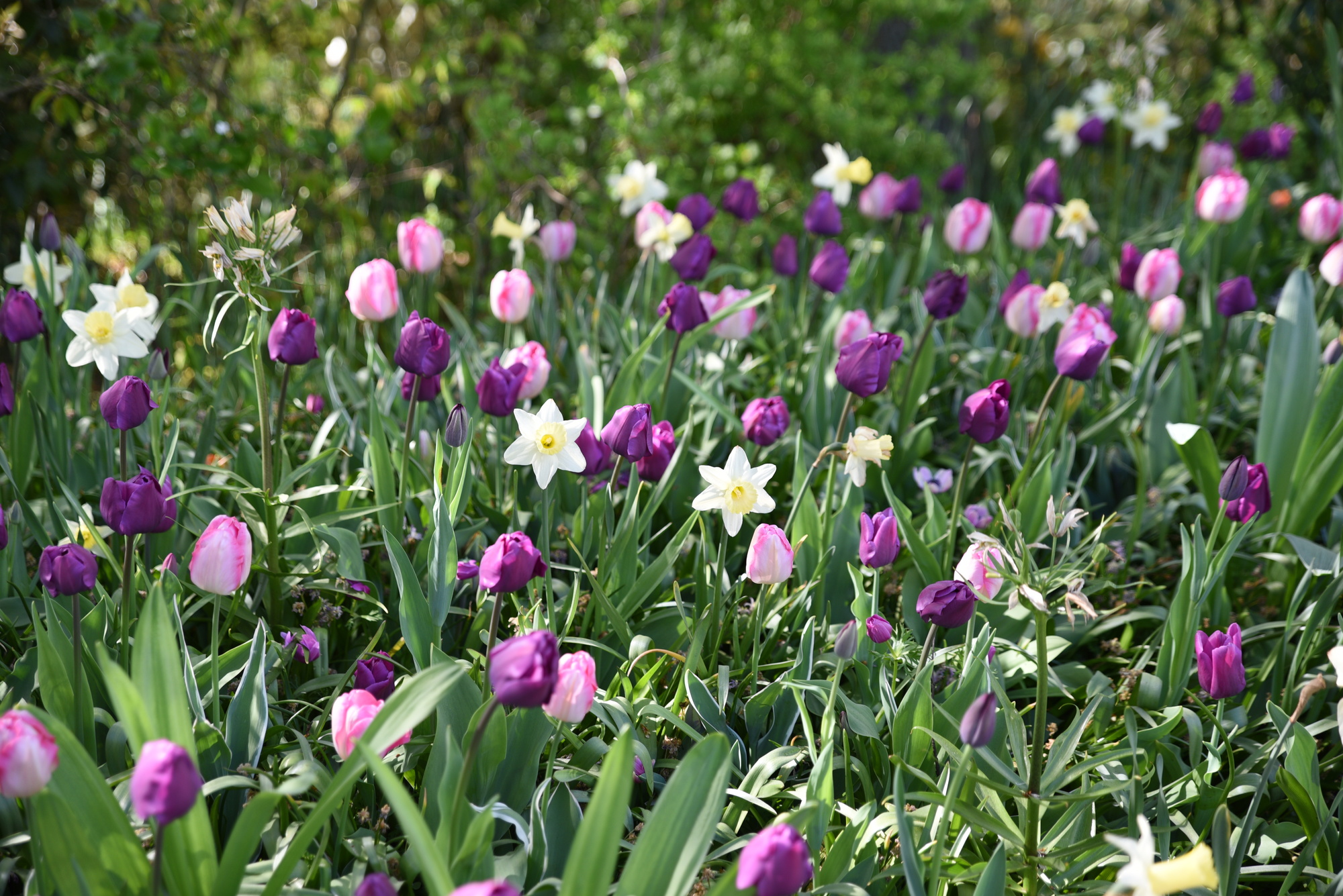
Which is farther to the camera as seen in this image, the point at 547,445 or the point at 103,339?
the point at 103,339

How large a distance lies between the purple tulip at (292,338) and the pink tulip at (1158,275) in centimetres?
189

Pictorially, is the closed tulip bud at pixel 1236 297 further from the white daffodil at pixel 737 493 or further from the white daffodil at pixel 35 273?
the white daffodil at pixel 35 273

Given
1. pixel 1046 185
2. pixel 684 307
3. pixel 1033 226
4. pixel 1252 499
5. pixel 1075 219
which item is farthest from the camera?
pixel 1046 185

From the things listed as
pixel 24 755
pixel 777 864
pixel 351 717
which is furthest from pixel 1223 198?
pixel 24 755

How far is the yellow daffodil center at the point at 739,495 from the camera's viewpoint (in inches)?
55.9

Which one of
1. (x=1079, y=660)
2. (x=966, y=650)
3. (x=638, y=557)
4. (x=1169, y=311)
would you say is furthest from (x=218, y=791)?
(x=1169, y=311)

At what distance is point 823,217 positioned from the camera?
255cm

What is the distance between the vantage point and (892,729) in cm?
138

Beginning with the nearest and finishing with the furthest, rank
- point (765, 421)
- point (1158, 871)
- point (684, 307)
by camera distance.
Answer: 1. point (1158, 871)
2. point (765, 421)
3. point (684, 307)

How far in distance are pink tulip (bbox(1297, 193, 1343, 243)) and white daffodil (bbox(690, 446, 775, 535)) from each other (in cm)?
216

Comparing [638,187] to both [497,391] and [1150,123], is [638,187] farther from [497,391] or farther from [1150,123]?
[1150,123]

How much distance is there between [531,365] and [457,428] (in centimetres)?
43

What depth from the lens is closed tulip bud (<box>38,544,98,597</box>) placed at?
1.22 m

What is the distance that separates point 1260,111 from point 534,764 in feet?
15.6
